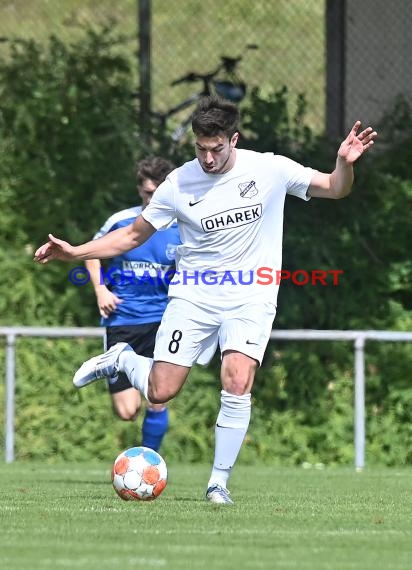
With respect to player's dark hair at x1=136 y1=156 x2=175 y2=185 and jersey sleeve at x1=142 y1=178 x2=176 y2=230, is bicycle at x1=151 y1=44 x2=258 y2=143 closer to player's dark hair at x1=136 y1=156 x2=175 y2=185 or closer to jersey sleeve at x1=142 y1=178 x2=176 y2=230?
player's dark hair at x1=136 y1=156 x2=175 y2=185

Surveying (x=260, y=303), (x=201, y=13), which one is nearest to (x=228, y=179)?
(x=260, y=303)

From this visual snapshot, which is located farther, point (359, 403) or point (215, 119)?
point (359, 403)

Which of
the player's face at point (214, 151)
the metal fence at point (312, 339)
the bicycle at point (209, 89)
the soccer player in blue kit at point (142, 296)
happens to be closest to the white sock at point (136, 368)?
the soccer player in blue kit at point (142, 296)

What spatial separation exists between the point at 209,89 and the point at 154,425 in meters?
6.29

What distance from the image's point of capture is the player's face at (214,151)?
8.17 meters

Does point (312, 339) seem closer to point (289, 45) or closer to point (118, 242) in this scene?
point (289, 45)

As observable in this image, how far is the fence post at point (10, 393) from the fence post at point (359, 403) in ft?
9.90

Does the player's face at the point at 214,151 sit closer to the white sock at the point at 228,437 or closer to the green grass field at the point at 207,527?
the white sock at the point at 228,437

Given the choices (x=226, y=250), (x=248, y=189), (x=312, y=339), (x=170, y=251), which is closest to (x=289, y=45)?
(x=312, y=339)

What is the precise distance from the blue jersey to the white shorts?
221 cm

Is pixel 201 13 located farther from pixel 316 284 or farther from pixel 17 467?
pixel 17 467

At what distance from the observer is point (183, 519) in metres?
7.33

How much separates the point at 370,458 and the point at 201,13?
21.6 ft

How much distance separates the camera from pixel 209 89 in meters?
16.4
